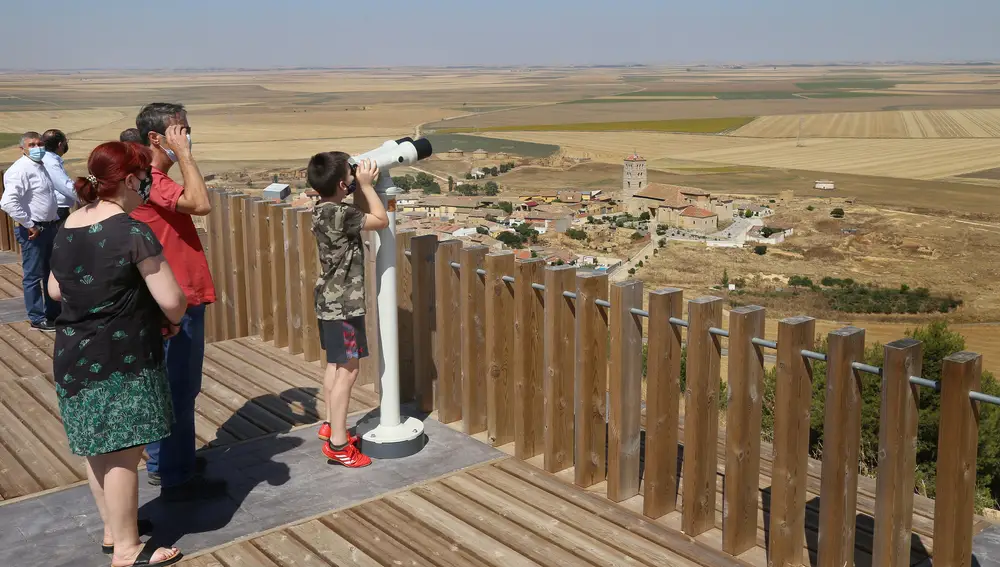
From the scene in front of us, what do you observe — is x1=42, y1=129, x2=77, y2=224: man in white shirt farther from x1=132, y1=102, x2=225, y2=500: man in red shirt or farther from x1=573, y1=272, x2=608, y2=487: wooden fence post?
x1=573, y1=272, x2=608, y2=487: wooden fence post

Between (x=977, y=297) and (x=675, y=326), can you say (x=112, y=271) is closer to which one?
(x=675, y=326)

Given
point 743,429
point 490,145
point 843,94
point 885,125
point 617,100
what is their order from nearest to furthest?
point 743,429 < point 490,145 < point 885,125 < point 617,100 < point 843,94

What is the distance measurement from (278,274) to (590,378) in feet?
9.82

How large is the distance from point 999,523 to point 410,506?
252 cm

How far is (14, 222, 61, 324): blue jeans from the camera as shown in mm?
7215

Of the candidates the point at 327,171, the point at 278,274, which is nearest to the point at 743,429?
the point at 327,171

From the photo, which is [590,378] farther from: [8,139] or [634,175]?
[8,139]

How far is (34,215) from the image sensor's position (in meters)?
7.09

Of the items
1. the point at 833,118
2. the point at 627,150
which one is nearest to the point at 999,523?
the point at 627,150

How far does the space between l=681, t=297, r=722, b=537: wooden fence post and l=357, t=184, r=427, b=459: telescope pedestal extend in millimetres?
1464

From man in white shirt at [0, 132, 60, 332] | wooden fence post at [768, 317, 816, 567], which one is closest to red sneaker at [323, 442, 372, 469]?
wooden fence post at [768, 317, 816, 567]

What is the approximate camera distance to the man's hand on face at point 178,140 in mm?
3920

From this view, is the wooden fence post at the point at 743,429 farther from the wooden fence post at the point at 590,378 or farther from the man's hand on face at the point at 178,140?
the man's hand on face at the point at 178,140

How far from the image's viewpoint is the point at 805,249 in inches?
2175
